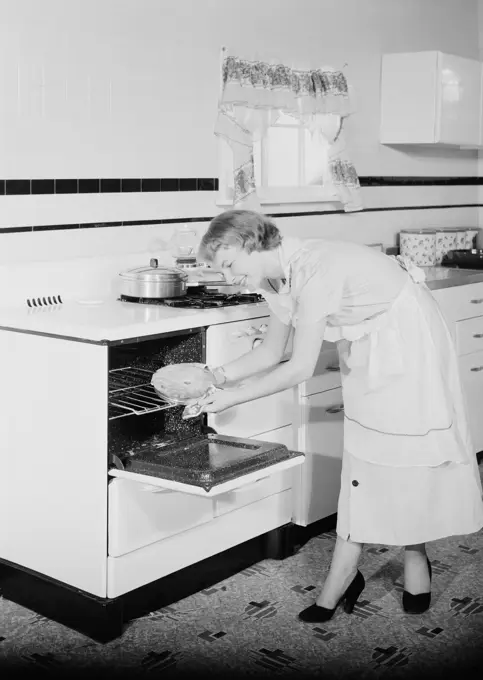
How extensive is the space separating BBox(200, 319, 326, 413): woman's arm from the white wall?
1.07 meters

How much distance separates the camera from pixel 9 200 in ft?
10.9

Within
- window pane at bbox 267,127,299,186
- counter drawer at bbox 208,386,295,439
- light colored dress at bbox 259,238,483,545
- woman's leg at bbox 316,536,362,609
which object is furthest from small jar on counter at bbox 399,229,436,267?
woman's leg at bbox 316,536,362,609

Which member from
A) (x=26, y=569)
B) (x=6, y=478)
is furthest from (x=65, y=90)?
(x=26, y=569)

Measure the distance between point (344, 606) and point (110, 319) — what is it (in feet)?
3.89

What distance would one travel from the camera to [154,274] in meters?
3.39

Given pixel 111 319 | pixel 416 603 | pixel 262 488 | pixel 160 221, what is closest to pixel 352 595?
pixel 416 603

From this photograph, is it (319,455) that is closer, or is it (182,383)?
(182,383)

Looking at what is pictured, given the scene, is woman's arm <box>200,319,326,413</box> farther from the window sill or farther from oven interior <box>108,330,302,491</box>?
the window sill

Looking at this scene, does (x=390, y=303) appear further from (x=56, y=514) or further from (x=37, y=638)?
(x=37, y=638)

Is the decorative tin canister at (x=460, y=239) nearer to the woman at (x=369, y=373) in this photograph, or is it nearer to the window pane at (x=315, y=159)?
the window pane at (x=315, y=159)

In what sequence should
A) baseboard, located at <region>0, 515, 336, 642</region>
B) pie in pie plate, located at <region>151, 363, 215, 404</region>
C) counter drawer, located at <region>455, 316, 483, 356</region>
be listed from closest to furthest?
pie in pie plate, located at <region>151, 363, 215, 404</region> → baseboard, located at <region>0, 515, 336, 642</region> → counter drawer, located at <region>455, 316, 483, 356</region>

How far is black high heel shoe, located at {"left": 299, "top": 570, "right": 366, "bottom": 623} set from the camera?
3074 mm

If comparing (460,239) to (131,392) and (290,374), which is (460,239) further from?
(290,374)

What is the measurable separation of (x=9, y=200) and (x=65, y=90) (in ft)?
1.47
